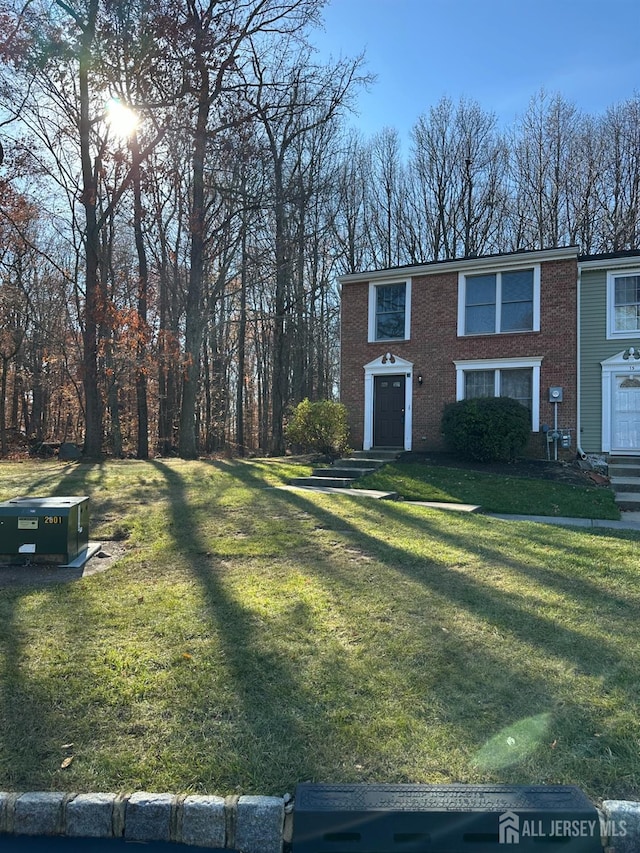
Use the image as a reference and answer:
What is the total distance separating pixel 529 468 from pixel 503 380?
9.37 feet

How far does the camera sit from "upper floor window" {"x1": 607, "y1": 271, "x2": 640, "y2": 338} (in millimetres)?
13383

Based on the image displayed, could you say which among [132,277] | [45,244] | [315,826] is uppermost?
[45,244]

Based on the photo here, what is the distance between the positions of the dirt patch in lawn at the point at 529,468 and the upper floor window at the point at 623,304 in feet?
11.7

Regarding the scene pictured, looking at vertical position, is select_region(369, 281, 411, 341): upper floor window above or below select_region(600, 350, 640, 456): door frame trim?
above

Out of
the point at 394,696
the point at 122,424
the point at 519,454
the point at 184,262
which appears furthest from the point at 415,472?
the point at 122,424

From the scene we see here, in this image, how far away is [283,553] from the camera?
5.84m

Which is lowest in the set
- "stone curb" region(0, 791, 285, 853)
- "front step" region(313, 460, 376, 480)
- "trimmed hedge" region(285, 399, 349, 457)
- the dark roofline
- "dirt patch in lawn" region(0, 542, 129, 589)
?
"stone curb" region(0, 791, 285, 853)

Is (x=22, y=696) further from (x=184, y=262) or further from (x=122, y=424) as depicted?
(x=122, y=424)

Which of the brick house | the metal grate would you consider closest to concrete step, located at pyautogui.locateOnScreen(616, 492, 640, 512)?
the brick house

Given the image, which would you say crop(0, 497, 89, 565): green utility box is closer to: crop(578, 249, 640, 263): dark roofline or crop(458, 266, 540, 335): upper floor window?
crop(458, 266, 540, 335): upper floor window

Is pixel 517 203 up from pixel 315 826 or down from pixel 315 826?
up

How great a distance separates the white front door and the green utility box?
12345 millimetres

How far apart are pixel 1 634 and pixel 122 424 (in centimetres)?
2895

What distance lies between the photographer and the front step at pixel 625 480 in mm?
10258
